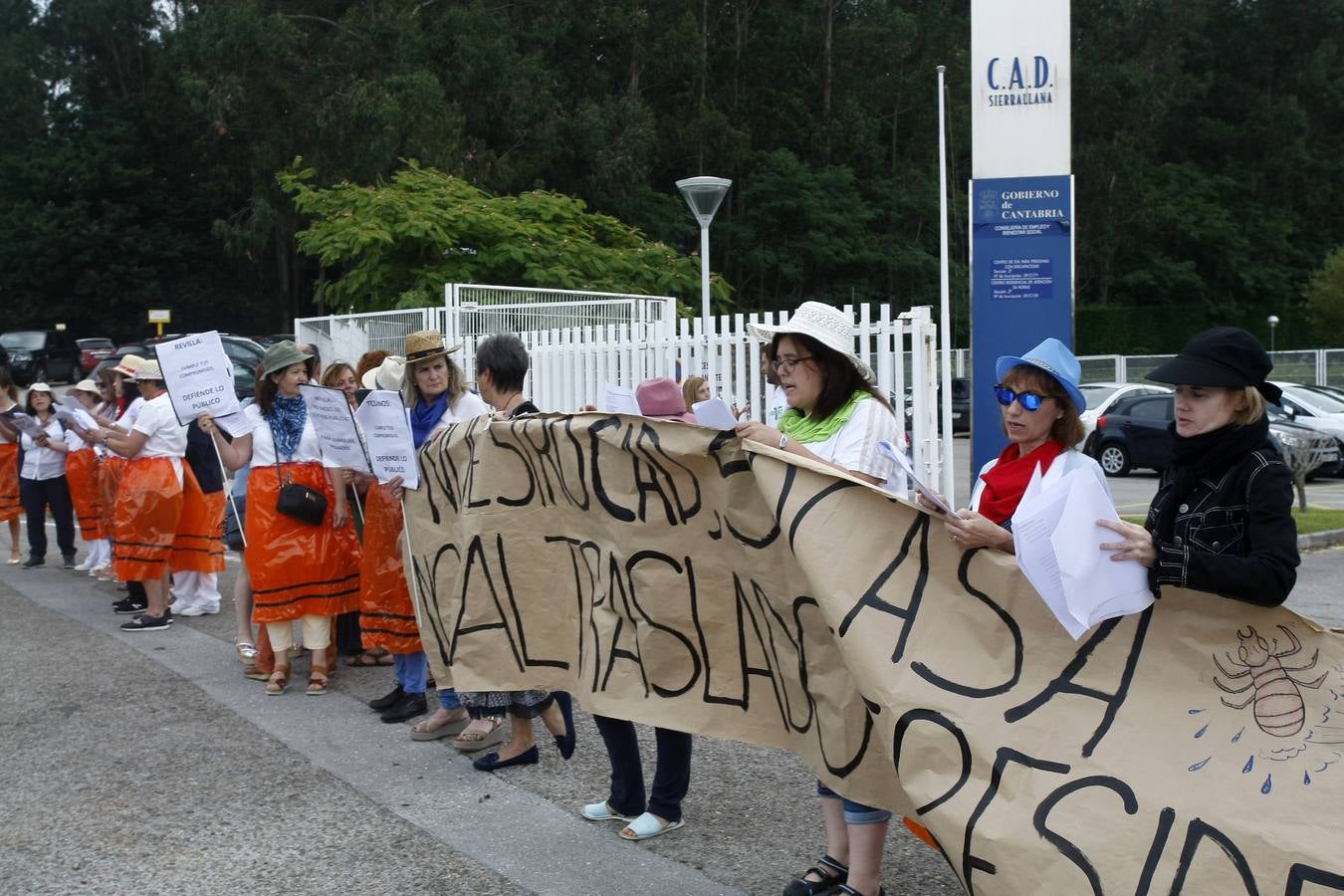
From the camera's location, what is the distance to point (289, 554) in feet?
23.0

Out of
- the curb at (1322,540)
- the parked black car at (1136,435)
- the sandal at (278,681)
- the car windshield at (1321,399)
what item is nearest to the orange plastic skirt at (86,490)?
the sandal at (278,681)

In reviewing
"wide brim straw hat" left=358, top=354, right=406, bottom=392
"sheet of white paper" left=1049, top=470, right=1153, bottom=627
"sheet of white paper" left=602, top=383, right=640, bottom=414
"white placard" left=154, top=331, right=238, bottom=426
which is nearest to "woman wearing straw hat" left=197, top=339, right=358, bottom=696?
"white placard" left=154, top=331, right=238, bottom=426

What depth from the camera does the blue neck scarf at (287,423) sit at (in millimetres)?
7016

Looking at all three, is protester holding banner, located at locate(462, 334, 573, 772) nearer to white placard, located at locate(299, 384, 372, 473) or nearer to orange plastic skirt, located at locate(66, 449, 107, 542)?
white placard, located at locate(299, 384, 372, 473)

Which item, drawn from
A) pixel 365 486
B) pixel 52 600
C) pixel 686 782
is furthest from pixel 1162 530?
pixel 52 600

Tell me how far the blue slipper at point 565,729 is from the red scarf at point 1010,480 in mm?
Answer: 2419

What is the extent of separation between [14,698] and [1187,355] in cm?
641

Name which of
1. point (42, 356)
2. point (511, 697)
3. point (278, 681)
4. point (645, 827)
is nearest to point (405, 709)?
point (278, 681)

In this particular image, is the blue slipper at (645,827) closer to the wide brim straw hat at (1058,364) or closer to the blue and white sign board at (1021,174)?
the wide brim straw hat at (1058,364)

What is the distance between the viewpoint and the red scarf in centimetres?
362

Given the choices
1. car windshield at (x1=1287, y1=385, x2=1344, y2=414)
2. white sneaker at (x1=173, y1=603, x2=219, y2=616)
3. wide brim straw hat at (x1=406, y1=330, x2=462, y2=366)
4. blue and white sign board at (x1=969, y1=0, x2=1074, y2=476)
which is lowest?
white sneaker at (x1=173, y1=603, x2=219, y2=616)

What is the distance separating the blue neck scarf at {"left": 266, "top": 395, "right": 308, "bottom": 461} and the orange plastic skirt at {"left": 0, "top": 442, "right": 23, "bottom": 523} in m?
6.87

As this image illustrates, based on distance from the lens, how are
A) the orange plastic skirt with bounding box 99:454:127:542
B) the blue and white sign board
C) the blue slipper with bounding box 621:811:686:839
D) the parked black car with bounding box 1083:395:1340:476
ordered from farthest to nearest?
the parked black car with bounding box 1083:395:1340:476 → the orange plastic skirt with bounding box 99:454:127:542 → the blue and white sign board → the blue slipper with bounding box 621:811:686:839

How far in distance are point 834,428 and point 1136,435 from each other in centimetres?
1787
